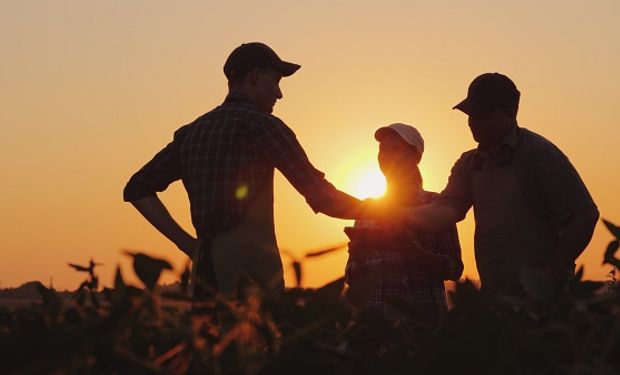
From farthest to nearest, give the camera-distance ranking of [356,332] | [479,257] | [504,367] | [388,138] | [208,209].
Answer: [388,138] → [479,257] → [208,209] → [356,332] → [504,367]

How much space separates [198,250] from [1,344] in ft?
12.8

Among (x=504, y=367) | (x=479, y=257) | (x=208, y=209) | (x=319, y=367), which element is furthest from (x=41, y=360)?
(x=479, y=257)

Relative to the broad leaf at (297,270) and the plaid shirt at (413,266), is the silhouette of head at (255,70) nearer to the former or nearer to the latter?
the plaid shirt at (413,266)

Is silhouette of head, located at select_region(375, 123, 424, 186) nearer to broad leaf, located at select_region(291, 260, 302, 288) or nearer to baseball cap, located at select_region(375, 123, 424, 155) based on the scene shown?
baseball cap, located at select_region(375, 123, 424, 155)

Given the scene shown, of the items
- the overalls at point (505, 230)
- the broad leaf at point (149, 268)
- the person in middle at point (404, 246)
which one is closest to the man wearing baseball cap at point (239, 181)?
the overalls at point (505, 230)

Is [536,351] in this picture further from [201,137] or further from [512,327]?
[201,137]

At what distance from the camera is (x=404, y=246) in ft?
22.2

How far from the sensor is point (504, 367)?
1.00m

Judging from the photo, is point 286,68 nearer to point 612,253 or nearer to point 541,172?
point 541,172

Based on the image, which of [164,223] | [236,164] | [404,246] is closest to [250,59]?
[236,164]

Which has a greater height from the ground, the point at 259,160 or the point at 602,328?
the point at 259,160

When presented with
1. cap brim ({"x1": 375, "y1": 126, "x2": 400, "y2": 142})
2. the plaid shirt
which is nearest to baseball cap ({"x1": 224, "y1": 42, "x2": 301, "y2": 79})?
cap brim ({"x1": 375, "y1": 126, "x2": 400, "y2": 142})

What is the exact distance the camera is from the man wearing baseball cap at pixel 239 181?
15.9ft

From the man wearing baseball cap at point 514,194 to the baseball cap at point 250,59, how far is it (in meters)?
1.16
